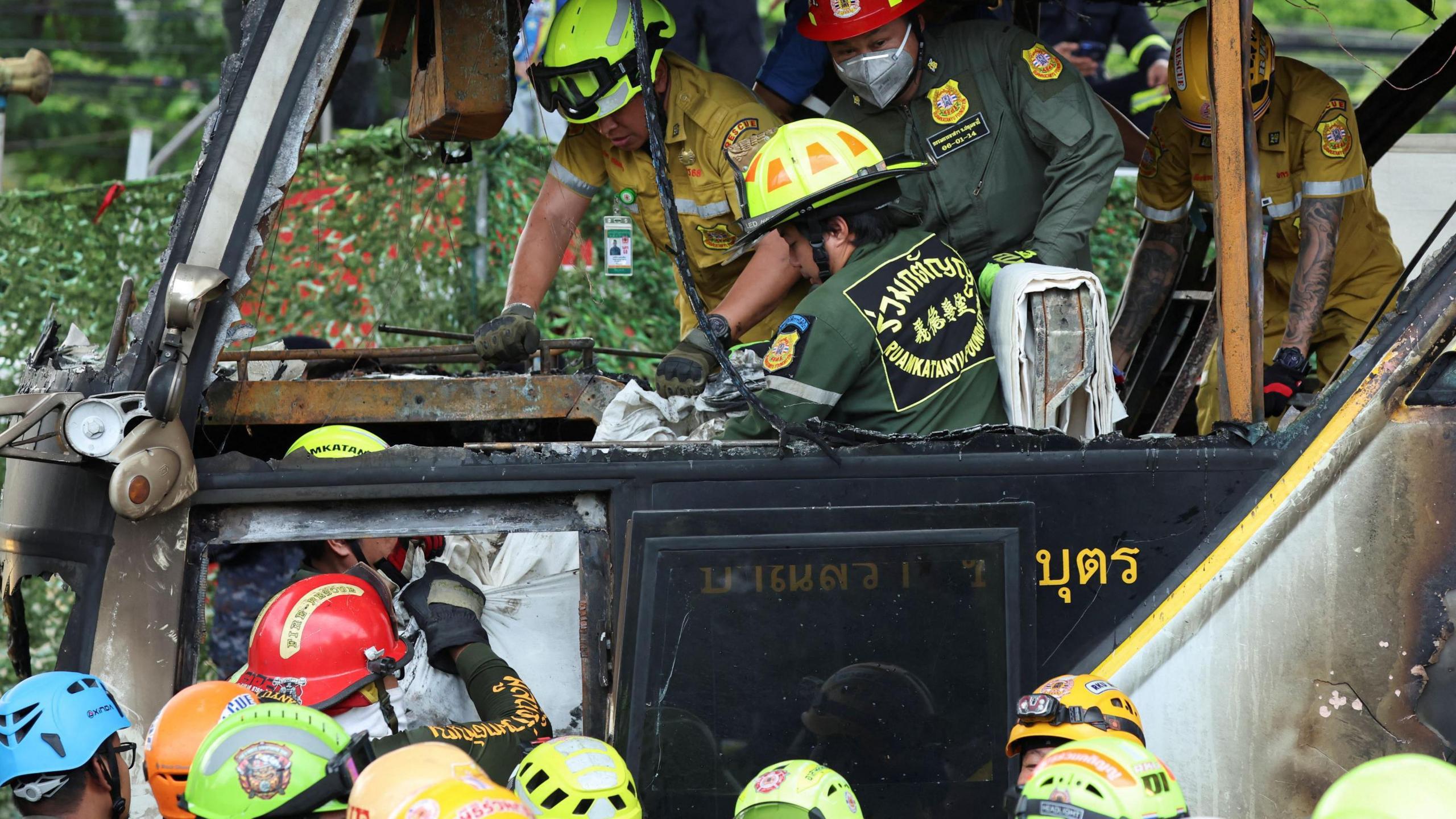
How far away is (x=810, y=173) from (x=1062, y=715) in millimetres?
1381

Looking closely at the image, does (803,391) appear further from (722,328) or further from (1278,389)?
(1278,389)

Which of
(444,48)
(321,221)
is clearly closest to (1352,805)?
(444,48)

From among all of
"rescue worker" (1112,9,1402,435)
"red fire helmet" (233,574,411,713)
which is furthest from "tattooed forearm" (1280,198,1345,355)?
"red fire helmet" (233,574,411,713)

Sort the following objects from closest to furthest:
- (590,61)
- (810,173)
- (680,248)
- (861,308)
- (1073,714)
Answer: (1073,714)
(680,248)
(861,308)
(810,173)
(590,61)

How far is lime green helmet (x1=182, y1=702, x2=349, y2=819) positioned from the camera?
277cm

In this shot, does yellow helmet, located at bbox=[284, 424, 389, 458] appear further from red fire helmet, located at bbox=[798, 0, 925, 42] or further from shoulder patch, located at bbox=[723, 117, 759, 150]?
red fire helmet, located at bbox=[798, 0, 925, 42]

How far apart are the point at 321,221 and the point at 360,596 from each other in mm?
5637

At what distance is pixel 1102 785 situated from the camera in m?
2.63

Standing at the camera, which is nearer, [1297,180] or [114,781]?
[114,781]

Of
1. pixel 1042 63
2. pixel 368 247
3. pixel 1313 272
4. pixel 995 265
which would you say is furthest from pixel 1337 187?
pixel 368 247

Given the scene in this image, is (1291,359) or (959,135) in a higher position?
(959,135)

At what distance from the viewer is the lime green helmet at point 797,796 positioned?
9.61 feet

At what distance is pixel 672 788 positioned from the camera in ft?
10.3

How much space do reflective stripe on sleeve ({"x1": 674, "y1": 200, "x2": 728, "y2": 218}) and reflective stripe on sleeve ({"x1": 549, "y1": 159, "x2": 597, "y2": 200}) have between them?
0.43 m
